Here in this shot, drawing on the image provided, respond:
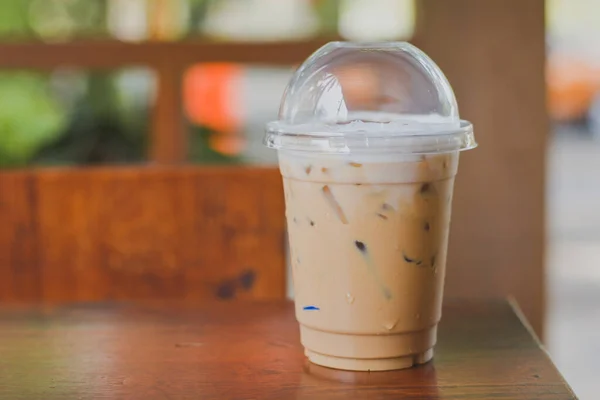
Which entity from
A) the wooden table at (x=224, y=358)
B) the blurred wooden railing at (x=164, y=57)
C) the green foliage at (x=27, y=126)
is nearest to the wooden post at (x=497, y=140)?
the blurred wooden railing at (x=164, y=57)

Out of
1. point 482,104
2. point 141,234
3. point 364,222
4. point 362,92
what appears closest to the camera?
point 364,222

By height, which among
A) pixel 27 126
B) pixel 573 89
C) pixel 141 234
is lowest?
pixel 573 89

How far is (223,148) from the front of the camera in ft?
7.55

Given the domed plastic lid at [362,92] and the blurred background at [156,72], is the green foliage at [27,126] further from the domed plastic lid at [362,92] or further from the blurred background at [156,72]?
the domed plastic lid at [362,92]

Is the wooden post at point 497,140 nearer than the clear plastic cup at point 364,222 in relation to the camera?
No

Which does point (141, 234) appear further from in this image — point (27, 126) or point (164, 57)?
point (27, 126)

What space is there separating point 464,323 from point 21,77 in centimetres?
141

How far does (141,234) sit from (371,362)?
801mm

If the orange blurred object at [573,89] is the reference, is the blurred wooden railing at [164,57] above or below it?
above

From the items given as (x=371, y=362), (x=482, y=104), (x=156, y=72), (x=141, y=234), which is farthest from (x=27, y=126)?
(x=371, y=362)

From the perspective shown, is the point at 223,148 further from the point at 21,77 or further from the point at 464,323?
the point at 464,323

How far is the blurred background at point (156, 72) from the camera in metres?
2.16

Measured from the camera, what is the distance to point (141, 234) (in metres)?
1.66

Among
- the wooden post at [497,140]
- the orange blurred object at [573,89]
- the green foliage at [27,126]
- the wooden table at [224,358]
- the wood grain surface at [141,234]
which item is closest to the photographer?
the wooden table at [224,358]
